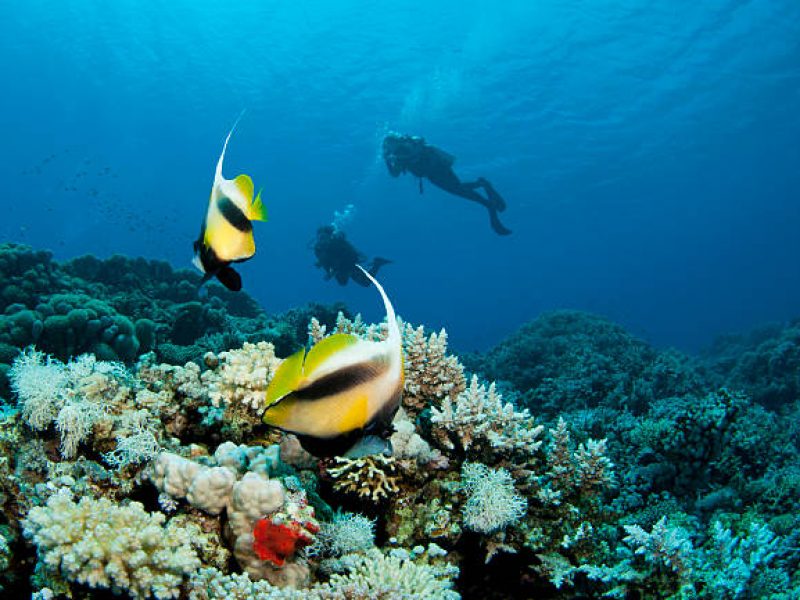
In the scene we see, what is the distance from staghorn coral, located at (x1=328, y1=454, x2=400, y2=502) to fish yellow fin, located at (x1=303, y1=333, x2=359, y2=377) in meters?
1.97

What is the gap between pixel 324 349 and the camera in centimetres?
128

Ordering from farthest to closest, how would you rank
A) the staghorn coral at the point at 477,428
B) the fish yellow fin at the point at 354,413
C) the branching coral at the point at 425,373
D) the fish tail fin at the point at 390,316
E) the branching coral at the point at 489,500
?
the branching coral at the point at 425,373 < the staghorn coral at the point at 477,428 < the branching coral at the point at 489,500 < the fish yellow fin at the point at 354,413 < the fish tail fin at the point at 390,316

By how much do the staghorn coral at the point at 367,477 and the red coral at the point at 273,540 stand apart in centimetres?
59

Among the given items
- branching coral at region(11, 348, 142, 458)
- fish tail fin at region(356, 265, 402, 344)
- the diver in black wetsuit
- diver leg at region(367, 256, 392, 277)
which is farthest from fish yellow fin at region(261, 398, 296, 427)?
the diver in black wetsuit

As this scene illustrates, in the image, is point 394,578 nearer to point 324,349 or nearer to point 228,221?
point 324,349

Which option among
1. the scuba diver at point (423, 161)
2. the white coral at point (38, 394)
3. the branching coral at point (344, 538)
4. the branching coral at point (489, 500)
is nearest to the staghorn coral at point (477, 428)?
the branching coral at point (489, 500)

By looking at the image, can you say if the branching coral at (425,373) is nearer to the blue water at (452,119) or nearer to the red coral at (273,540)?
the red coral at (273,540)

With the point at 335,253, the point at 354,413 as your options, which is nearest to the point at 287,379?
the point at 354,413

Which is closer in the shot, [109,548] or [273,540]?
[109,548]

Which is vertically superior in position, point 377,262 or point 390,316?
point 377,262

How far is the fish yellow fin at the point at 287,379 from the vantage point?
1.25 metres

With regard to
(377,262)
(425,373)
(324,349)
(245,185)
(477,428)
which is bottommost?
(324,349)

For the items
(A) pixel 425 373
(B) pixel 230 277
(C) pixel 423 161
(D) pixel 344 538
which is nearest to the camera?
(B) pixel 230 277

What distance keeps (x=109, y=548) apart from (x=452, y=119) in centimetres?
5030
